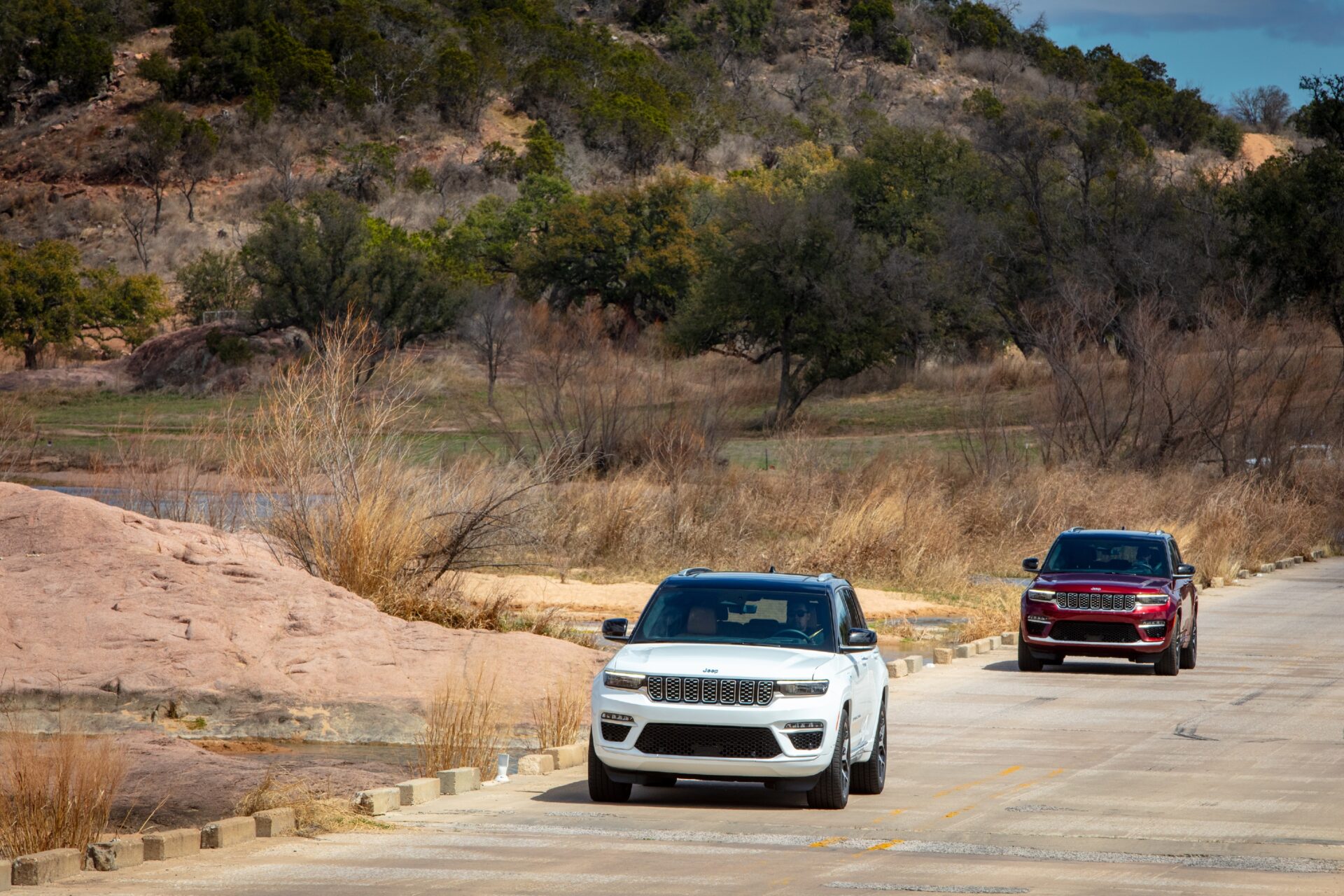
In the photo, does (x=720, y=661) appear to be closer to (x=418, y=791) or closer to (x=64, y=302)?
(x=418, y=791)

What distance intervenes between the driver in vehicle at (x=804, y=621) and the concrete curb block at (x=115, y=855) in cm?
464

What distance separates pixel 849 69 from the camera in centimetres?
13988

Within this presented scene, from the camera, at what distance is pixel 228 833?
416 inches

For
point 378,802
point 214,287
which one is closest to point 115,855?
point 378,802

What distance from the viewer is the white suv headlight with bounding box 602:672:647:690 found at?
37.9 ft

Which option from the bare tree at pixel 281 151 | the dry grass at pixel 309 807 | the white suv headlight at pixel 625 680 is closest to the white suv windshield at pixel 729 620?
the white suv headlight at pixel 625 680

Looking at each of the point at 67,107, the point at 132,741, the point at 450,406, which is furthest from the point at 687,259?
the point at 132,741

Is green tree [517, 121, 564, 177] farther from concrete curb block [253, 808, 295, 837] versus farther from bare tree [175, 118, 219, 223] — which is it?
concrete curb block [253, 808, 295, 837]

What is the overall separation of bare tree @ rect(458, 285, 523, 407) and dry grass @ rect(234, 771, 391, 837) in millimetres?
51765

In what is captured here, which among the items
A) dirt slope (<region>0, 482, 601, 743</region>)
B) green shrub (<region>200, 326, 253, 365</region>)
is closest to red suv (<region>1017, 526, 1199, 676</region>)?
dirt slope (<region>0, 482, 601, 743</region>)

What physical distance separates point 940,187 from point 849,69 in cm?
6257

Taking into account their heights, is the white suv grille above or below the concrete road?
above

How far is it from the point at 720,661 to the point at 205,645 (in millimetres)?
9848

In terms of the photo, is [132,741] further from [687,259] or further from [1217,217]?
[687,259]
